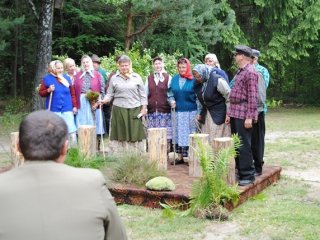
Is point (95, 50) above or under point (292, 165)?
above

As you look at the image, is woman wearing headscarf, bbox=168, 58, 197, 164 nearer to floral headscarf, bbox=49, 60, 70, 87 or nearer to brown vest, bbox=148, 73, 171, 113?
brown vest, bbox=148, 73, 171, 113

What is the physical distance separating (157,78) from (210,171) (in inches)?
97.3

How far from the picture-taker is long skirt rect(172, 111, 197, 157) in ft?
23.2

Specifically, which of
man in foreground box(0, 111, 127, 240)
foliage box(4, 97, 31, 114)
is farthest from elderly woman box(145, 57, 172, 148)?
foliage box(4, 97, 31, 114)

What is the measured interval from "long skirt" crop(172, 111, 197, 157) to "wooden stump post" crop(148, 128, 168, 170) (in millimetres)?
631

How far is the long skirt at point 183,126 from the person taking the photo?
23.2 ft

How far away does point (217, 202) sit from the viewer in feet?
16.9

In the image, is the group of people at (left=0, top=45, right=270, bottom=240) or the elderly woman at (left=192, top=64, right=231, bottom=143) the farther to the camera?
the elderly woman at (left=192, top=64, right=231, bottom=143)

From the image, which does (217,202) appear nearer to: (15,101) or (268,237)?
(268,237)

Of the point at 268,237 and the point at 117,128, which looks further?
the point at 117,128

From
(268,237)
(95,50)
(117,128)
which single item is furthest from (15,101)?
(268,237)

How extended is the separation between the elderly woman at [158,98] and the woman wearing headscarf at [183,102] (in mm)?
108

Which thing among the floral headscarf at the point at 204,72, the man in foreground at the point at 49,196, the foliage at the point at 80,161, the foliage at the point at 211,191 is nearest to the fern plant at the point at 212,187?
the foliage at the point at 211,191

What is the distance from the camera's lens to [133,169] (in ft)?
20.0
